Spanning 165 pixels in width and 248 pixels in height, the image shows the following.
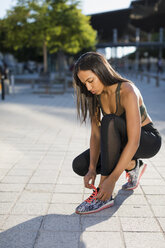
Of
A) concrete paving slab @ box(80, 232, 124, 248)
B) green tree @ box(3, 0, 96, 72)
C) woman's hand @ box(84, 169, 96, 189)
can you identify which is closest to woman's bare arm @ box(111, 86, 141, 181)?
woman's hand @ box(84, 169, 96, 189)

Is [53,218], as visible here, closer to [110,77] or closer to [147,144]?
[147,144]

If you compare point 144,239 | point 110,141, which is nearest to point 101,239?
point 144,239

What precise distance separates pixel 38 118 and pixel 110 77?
217 inches

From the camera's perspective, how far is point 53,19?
18453 mm

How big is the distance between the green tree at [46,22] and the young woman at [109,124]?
16.3 meters

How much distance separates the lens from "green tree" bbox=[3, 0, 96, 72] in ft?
60.0

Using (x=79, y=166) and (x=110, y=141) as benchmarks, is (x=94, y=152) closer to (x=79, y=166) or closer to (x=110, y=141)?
(x=79, y=166)

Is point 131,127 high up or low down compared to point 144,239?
up

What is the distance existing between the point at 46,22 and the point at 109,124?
665 inches

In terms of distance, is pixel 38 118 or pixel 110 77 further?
pixel 38 118

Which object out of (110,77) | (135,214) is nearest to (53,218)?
(135,214)

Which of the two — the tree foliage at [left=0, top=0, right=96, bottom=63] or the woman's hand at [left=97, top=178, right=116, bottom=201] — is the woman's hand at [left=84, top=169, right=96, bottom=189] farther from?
the tree foliage at [left=0, top=0, right=96, bottom=63]

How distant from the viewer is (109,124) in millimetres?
2479

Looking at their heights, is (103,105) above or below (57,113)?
above
